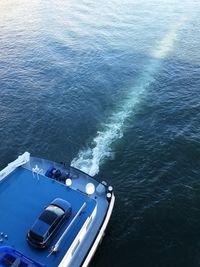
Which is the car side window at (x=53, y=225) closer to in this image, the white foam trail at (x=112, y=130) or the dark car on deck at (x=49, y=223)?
the dark car on deck at (x=49, y=223)

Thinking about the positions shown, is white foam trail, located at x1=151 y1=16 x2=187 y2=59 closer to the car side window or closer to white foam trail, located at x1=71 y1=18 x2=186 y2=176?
white foam trail, located at x1=71 y1=18 x2=186 y2=176

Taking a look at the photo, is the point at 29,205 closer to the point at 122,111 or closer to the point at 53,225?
the point at 53,225

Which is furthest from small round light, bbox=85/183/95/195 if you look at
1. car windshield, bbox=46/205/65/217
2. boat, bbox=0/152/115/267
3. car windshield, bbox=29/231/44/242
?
car windshield, bbox=29/231/44/242

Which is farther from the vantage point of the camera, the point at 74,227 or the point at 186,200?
the point at 186,200

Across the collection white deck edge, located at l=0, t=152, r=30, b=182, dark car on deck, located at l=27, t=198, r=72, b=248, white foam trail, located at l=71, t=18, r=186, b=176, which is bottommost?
dark car on deck, located at l=27, t=198, r=72, b=248

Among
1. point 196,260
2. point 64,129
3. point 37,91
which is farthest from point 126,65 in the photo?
point 196,260

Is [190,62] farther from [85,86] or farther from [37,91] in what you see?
→ [37,91]
